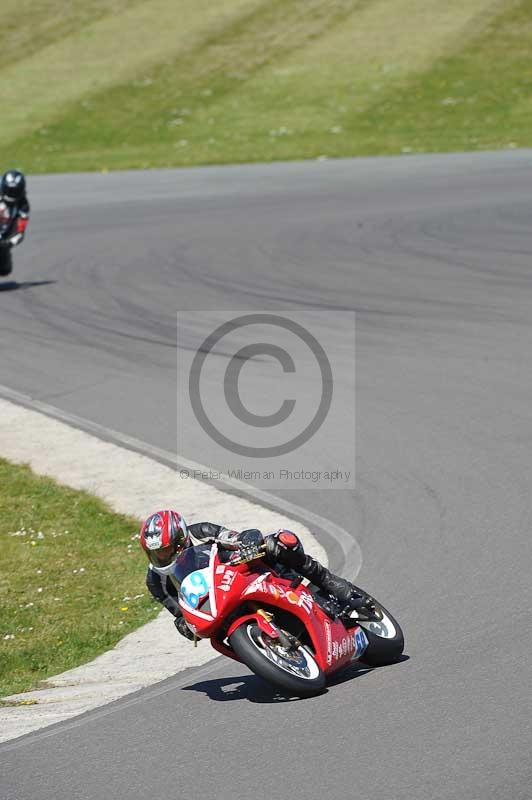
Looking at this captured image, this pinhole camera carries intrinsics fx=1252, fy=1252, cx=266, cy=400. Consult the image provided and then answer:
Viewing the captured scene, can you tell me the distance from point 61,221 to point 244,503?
649 inches

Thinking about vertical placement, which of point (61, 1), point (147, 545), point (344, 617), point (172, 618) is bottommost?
point (172, 618)

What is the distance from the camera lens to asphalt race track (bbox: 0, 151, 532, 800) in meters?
6.38

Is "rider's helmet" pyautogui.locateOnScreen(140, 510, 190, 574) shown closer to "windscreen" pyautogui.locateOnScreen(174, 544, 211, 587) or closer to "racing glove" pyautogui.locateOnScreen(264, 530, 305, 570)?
"windscreen" pyautogui.locateOnScreen(174, 544, 211, 587)

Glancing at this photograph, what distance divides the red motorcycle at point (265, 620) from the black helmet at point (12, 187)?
44.3 ft

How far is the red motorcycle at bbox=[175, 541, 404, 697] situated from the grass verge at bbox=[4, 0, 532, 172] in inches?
1093

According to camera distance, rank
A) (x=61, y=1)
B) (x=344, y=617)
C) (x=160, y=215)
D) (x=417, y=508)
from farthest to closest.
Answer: (x=61, y=1) → (x=160, y=215) → (x=417, y=508) → (x=344, y=617)

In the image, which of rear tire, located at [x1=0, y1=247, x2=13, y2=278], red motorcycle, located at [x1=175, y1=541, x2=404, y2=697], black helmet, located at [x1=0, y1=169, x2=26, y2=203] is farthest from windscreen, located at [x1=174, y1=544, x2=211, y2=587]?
rear tire, located at [x1=0, y1=247, x2=13, y2=278]

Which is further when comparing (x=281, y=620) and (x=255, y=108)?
(x=255, y=108)

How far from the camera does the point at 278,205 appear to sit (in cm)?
2614

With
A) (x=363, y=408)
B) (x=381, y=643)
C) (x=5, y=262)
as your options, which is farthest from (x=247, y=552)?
(x=5, y=262)

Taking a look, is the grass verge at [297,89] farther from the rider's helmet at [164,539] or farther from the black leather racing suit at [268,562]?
the rider's helmet at [164,539]

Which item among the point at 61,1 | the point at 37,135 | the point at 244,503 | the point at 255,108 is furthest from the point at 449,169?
the point at 61,1

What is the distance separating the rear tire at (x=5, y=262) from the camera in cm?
2028

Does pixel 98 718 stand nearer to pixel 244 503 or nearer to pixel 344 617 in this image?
pixel 344 617
